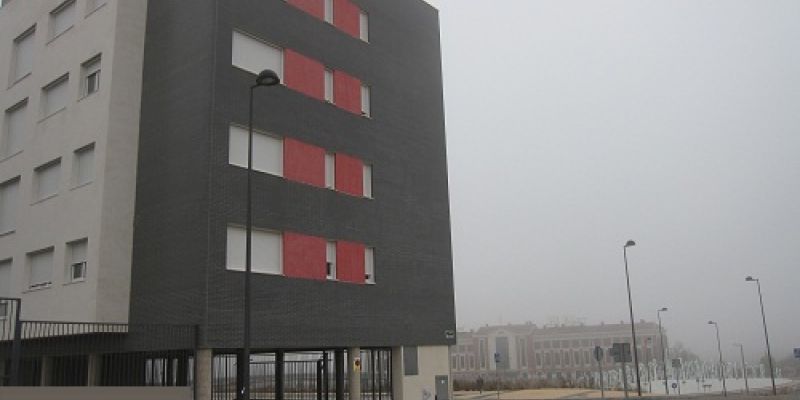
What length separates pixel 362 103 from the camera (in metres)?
29.0

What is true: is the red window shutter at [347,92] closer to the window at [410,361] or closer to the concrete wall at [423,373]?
the window at [410,361]

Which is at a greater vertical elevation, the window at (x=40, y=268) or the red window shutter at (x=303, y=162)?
the red window shutter at (x=303, y=162)

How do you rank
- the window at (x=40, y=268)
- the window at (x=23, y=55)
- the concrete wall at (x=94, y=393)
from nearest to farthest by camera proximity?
the concrete wall at (x=94, y=393) → the window at (x=40, y=268) → the window at (x=23, y=55)

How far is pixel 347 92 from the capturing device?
28.0 metres

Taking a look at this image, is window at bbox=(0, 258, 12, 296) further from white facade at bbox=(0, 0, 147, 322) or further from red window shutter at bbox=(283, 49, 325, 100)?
red window shutter at bbox=(283, 49, 325, 100)

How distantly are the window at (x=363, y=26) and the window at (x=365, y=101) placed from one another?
2192 mm

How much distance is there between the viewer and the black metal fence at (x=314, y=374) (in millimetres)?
27641

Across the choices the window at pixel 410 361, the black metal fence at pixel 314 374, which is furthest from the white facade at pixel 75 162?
the window at pixel 410 361

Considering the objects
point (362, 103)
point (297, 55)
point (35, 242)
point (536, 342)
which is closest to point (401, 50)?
point (362, 103)

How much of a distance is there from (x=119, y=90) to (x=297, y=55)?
6165 millimetres

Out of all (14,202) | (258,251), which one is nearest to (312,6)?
(258,251)

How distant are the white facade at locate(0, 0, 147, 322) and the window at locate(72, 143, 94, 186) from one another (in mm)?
34

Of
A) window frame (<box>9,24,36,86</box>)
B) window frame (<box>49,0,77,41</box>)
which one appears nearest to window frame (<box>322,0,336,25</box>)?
window frame (<box>49,0,77,41</box>)

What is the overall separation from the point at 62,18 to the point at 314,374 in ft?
56.3
